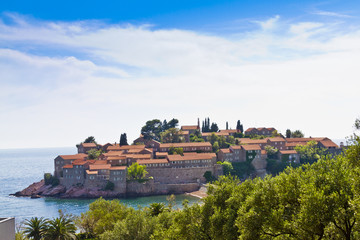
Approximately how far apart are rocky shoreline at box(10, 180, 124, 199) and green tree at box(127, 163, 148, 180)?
5.73 metres

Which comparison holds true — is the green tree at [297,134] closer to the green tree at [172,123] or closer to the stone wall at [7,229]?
the green tree at [172,123]

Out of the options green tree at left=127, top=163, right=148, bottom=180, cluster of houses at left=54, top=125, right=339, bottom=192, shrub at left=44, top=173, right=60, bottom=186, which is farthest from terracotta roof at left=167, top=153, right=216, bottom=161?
shrub at left=44, top=173, right=60, bottom=186

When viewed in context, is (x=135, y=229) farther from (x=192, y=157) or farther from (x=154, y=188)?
(x=192, y=157)

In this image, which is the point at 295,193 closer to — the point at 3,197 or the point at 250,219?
the point at 250,219

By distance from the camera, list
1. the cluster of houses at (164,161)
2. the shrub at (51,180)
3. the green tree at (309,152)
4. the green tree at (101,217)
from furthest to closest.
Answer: the green tree at (309,152)
the shrub at (51,180)
the cluster of houses at (164,161)
the green tree at (101,217)

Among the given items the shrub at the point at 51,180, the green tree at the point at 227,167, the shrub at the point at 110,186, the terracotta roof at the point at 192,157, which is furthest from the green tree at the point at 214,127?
the shrub at the point at 51,180

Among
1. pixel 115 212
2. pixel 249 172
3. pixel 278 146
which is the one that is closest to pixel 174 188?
pixel 249 172

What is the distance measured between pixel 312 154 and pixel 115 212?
248 ft

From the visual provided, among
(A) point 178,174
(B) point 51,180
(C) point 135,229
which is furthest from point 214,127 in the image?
(C) point 135,229

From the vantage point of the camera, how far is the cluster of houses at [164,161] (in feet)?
285

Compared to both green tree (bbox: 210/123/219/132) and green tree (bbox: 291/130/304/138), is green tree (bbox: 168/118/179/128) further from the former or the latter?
green tree (bbox: 291/130/304/138)

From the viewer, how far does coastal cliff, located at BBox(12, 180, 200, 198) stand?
277ft

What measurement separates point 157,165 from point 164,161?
214 cm

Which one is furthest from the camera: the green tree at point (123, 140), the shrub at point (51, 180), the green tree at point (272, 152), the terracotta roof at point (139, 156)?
the green tree at point (123, 140)
